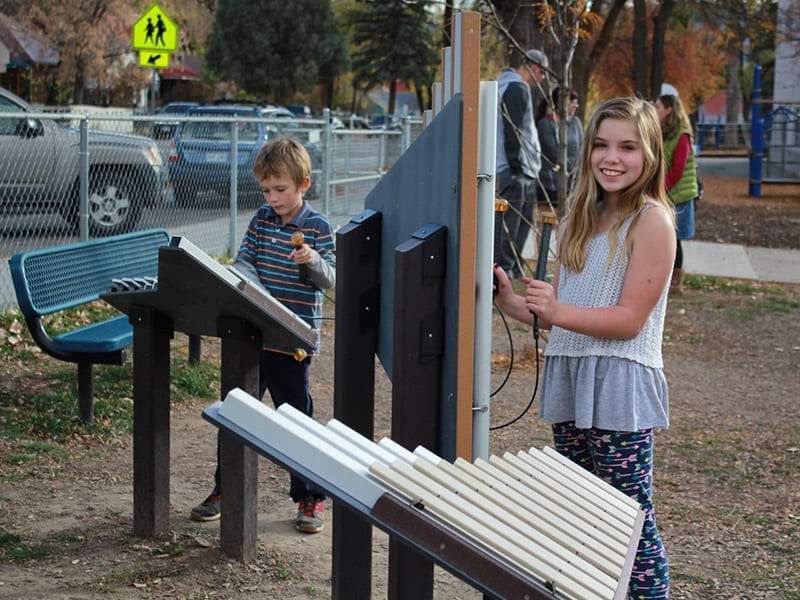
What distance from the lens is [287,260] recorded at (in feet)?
→ 16.0

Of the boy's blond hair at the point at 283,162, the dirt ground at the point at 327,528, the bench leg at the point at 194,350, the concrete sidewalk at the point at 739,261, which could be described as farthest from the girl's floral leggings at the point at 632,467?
the concrete sidewalk at the point at 739,261

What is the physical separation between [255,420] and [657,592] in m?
1.75

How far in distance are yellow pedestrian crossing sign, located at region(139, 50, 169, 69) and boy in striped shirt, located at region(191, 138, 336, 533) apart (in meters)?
15.8

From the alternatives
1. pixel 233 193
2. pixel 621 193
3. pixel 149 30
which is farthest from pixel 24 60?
pixel 621 193

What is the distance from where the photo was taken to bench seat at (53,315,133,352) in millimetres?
5902

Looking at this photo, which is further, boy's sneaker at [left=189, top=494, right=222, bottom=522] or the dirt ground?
boy's sneaker at [left=189, top=494, right=222, bottom=522]

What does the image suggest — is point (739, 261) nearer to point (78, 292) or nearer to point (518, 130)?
point (518, 130)

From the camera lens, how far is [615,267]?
3.54 metres

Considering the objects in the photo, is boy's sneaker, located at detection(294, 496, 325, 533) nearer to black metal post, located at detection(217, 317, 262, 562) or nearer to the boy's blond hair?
black metal post, located at detection(217, 317, 262, 562)

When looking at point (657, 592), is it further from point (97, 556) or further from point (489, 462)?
point (97, 556)

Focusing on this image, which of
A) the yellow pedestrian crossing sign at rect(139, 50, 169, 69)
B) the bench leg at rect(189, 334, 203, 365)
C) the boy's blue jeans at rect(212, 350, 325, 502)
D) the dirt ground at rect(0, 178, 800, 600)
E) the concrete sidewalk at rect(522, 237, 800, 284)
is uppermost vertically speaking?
the yellow pedestrian crossing sign at rect(139, 50, 169, 69)

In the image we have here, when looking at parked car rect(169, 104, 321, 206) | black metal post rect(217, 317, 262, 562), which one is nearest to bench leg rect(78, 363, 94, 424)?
black metal post rect(217, 317, 262, 562)

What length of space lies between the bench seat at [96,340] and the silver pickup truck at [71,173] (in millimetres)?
3495

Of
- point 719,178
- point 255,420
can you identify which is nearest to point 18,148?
point 255,420
